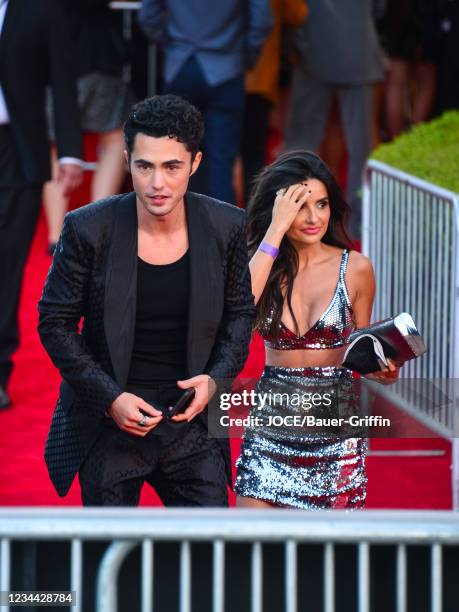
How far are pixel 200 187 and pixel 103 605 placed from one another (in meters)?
7.92

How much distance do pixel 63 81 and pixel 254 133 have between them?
415 cm

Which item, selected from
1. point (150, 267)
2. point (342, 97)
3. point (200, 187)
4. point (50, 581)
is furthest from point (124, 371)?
point (342, 97)

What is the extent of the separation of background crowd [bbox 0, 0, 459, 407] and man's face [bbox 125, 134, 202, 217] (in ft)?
11.3

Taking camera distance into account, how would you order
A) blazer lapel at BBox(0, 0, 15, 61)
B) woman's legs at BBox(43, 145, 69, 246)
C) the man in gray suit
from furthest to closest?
the man in gray suit → woman's legs at BBox(43, 145, 69, 246) → blazer lapel at BBox(0, 0, 15, 61)

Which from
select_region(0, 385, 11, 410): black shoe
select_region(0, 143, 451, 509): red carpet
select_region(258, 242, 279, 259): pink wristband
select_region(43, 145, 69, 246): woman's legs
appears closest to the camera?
select_region(258, 242, 279, 259): pink wristband

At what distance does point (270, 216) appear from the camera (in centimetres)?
500

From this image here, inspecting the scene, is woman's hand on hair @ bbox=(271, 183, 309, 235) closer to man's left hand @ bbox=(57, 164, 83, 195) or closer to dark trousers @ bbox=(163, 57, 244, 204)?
man's left hand @ bbox=(57, 164, 83, 195)

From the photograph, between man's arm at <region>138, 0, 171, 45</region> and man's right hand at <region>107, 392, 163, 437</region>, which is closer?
man's right hand at <region>107, 392, 163, 437</region>

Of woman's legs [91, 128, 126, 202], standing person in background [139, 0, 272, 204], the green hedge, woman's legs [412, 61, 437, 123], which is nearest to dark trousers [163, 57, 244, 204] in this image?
standing person in background [139, 0, 272, 204]

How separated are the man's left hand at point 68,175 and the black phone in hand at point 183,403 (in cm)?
356

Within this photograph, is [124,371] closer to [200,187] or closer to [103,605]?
[103,605]

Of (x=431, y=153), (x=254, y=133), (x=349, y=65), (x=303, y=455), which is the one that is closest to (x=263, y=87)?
(x=254, y=133)

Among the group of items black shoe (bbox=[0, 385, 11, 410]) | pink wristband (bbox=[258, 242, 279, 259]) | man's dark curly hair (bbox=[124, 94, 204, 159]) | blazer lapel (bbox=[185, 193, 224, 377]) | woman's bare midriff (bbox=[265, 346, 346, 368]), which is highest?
man's dark curly hair (bbox=[124, 94, 204, 159])

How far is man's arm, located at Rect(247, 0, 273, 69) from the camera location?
9875 mm
